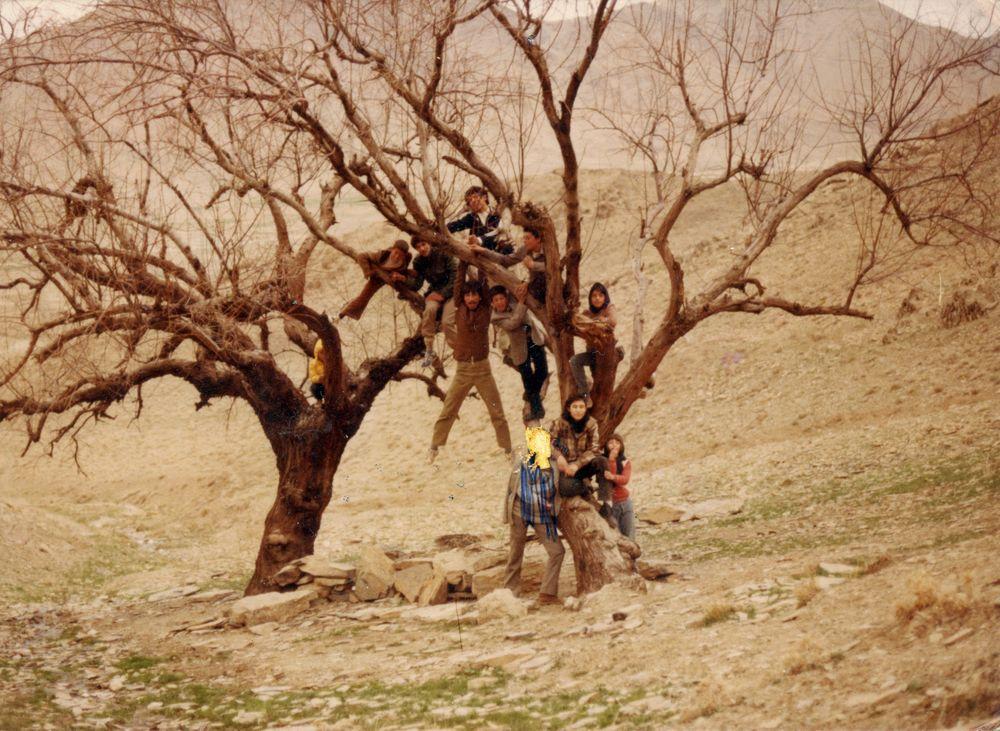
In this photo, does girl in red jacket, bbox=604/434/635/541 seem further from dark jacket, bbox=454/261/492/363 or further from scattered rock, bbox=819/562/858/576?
scattered rock, bbox=819/562/858/576

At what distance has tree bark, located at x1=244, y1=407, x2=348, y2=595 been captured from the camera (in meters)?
12.1

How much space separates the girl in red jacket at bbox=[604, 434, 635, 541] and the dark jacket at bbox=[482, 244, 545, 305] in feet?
5.00

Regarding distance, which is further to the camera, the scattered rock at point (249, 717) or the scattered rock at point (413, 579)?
the scattered rock at point (413, 579)

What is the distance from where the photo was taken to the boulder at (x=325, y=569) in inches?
448

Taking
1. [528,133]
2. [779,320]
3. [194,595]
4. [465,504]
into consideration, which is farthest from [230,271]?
[779,320]

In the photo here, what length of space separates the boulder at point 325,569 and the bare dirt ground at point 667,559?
70 cm

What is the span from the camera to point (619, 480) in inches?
396

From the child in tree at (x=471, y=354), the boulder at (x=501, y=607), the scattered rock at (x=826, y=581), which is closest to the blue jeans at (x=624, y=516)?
the child in tree at (x=471, y=354)

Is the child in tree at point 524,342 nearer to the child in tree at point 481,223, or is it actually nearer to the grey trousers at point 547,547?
the child in tree at point 481,223

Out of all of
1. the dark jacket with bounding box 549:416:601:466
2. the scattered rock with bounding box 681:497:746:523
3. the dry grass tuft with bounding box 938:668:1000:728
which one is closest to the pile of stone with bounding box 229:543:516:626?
the dark jacket with bounding box 549:416:601:466

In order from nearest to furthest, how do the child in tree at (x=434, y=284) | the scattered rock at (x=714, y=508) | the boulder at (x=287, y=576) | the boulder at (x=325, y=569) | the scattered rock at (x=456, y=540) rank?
the child in tree at (x=434, y=284) < the boulder at (x=325, y=569) < the boulder at (x=287, y=576) < the scattered rock at (x=714, y=508) < the scattered rock at (x=456, y=540)

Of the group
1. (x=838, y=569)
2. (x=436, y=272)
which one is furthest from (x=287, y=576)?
(x=838, y=569)

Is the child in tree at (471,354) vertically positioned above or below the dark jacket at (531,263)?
below

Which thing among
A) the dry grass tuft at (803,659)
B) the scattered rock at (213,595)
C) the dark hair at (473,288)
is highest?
the dark hair at (473,288)
